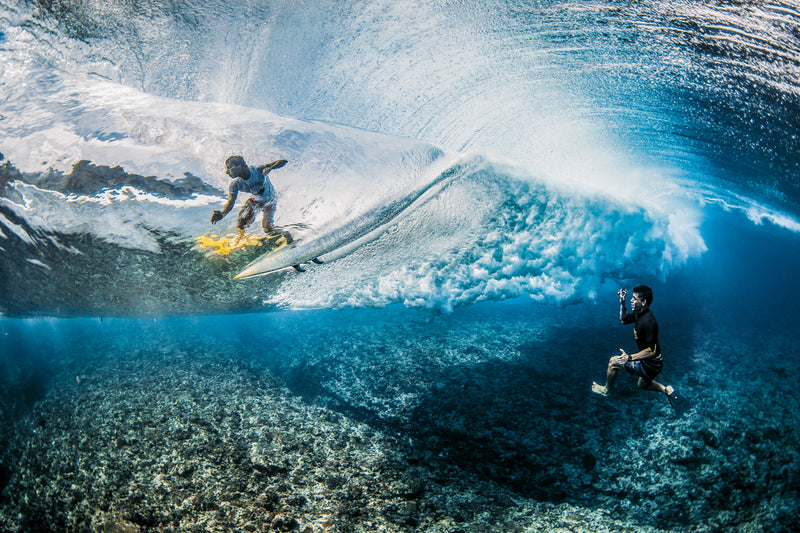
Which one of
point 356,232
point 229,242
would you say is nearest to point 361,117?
point 356,232

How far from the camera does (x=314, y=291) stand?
9.09 metres

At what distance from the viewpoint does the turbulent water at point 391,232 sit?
298 cm

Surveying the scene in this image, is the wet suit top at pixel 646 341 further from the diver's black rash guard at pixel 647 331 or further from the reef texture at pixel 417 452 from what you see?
the reef texture at pixel 417 452

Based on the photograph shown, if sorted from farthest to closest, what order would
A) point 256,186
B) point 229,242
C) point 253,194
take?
1. point 229,242
2. point 253,194
3. point 256,186

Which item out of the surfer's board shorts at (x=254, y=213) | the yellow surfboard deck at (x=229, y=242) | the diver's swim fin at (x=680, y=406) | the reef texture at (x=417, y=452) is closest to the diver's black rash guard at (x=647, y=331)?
the diver's swim fin at (x=680, y=406)

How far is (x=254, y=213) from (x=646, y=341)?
5.31 m

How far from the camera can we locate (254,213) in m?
4.42

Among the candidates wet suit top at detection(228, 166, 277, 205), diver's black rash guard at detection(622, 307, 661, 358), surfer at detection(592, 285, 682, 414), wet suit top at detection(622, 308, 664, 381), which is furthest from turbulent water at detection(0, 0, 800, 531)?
diver's black rash guard at detection(622, 307, 661, 358)

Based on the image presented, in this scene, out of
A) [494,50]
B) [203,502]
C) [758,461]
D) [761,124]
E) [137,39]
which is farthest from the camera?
[761,124]

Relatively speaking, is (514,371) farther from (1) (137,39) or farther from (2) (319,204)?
(1) (137,39)

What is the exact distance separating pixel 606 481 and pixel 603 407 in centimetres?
149

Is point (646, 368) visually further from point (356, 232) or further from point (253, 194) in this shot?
point (253, 194)

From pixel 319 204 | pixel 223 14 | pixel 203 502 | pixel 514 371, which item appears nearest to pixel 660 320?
pixel 514 371

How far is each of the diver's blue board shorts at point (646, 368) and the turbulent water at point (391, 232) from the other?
706 mm
